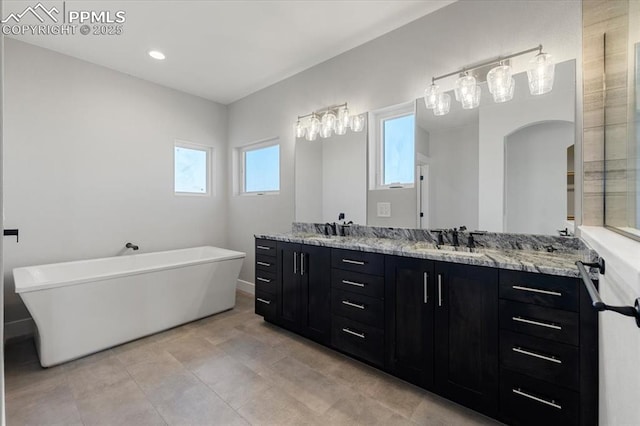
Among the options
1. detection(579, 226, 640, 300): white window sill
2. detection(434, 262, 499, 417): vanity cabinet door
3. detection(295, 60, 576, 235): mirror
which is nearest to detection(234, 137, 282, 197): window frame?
detection(295, 60, 576, 235): mirror

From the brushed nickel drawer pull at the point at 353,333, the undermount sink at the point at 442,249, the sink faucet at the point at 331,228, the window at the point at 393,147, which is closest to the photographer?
the undermount sink at the point at 442,249

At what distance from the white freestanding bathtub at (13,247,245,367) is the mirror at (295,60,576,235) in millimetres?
1856

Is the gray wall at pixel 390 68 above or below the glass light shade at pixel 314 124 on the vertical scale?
above

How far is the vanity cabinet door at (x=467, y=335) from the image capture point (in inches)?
65.8

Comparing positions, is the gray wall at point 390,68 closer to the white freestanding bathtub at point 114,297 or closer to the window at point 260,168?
the window at point 260,168

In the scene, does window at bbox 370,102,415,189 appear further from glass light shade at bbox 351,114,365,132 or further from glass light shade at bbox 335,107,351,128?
glass light shade at bbox 335,107,351,128

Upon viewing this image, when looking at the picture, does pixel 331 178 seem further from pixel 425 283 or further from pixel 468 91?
pixel 425 283

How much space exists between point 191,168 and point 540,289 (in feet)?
14.0

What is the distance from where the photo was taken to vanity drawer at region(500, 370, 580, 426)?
1459 millimetres

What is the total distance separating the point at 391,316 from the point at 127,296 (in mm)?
2384

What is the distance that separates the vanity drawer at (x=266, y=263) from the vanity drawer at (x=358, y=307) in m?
0.80

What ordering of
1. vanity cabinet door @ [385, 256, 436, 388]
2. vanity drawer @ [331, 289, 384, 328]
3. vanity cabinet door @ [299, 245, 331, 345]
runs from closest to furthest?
vanity cabinet door @ [385, 256, 436, 388] < vanity drawer @ [331, 289, 384, 328] < vanity cabinet door @ [299, 245, 331, 345]

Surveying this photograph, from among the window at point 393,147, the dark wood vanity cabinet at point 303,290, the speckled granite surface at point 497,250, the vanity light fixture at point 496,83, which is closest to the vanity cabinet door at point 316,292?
the dark wood vanity cabinet at point 303,290

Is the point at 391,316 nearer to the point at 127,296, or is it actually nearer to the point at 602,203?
the point at 602,203
